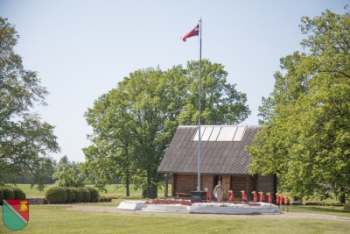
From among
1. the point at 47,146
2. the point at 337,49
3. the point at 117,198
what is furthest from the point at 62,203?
the point at 337,49

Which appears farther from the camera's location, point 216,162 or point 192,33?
point 216,162

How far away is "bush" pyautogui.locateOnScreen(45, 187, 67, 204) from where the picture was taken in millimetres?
35094

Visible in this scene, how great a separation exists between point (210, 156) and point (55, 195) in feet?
45.0

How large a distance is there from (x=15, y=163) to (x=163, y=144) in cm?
2034

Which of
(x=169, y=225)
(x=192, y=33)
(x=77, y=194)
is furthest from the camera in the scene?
(x=77, y=194)

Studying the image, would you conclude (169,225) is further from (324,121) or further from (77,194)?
(77,194)

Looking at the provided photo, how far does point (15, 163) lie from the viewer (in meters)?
34.8

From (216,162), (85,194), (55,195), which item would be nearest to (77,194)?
(85,194)

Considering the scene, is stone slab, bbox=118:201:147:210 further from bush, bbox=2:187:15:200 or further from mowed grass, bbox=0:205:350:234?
bush, bbox=2:187:15:200

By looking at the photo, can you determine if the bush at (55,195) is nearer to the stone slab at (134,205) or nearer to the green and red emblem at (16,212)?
the stone slab at (134,205)


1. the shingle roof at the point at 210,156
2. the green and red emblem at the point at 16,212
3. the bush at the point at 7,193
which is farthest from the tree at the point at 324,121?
the green and red emblem at the point at 16,212

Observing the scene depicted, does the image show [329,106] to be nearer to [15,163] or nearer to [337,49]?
[337,49]

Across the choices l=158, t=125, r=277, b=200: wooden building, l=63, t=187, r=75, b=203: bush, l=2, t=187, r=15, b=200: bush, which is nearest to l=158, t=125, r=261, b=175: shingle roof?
l=158, t=125, r=277, b=200: wooden building

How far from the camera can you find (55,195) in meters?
35.2
